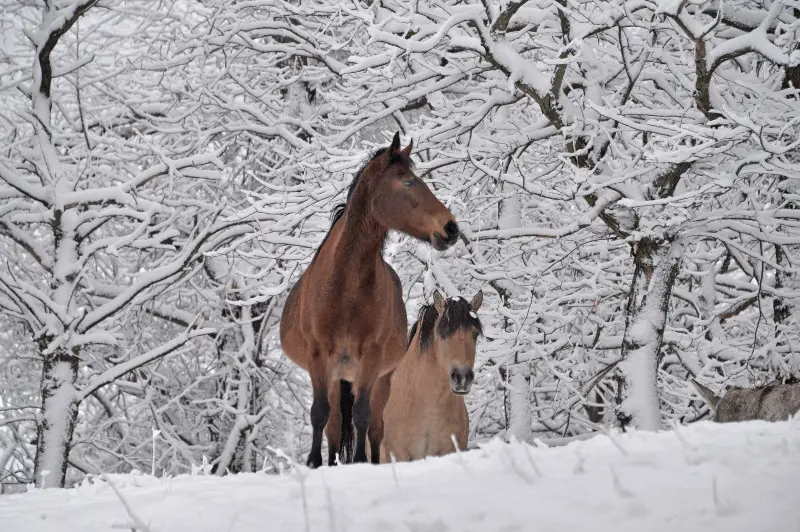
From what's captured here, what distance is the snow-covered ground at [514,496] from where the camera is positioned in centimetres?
202

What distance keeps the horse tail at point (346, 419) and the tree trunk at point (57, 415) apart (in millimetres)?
4003

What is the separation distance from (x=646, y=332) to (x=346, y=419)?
2893 millimetres

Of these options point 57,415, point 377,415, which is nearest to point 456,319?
point 377,415

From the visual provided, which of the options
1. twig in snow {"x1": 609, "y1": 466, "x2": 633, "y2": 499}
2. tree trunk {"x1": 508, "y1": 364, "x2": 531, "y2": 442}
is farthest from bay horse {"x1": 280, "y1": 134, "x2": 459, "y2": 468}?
tree trunk {"x1": 508, "y1": 364, "x2": 531, "y2": 442}

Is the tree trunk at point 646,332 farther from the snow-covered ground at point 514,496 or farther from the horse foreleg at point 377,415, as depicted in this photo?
the snow-covered ground at point 514,496

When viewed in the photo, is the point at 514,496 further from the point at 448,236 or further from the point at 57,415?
the point at 57,415

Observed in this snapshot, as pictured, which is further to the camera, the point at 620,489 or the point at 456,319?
the point at 456,319

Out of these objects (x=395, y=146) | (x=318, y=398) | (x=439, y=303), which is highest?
(x=395, y=146)

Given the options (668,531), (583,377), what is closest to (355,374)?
(668,531)

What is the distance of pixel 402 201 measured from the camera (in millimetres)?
4949

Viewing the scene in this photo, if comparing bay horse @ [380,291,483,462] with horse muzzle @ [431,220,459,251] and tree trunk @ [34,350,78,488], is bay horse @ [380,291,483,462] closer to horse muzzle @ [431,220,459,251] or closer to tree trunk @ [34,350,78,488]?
horse muzzle @ [431,220,459,251]

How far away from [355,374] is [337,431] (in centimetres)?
74

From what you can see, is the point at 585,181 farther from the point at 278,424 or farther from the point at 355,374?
the point at 278,424

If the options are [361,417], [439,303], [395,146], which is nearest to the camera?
[395,146]
